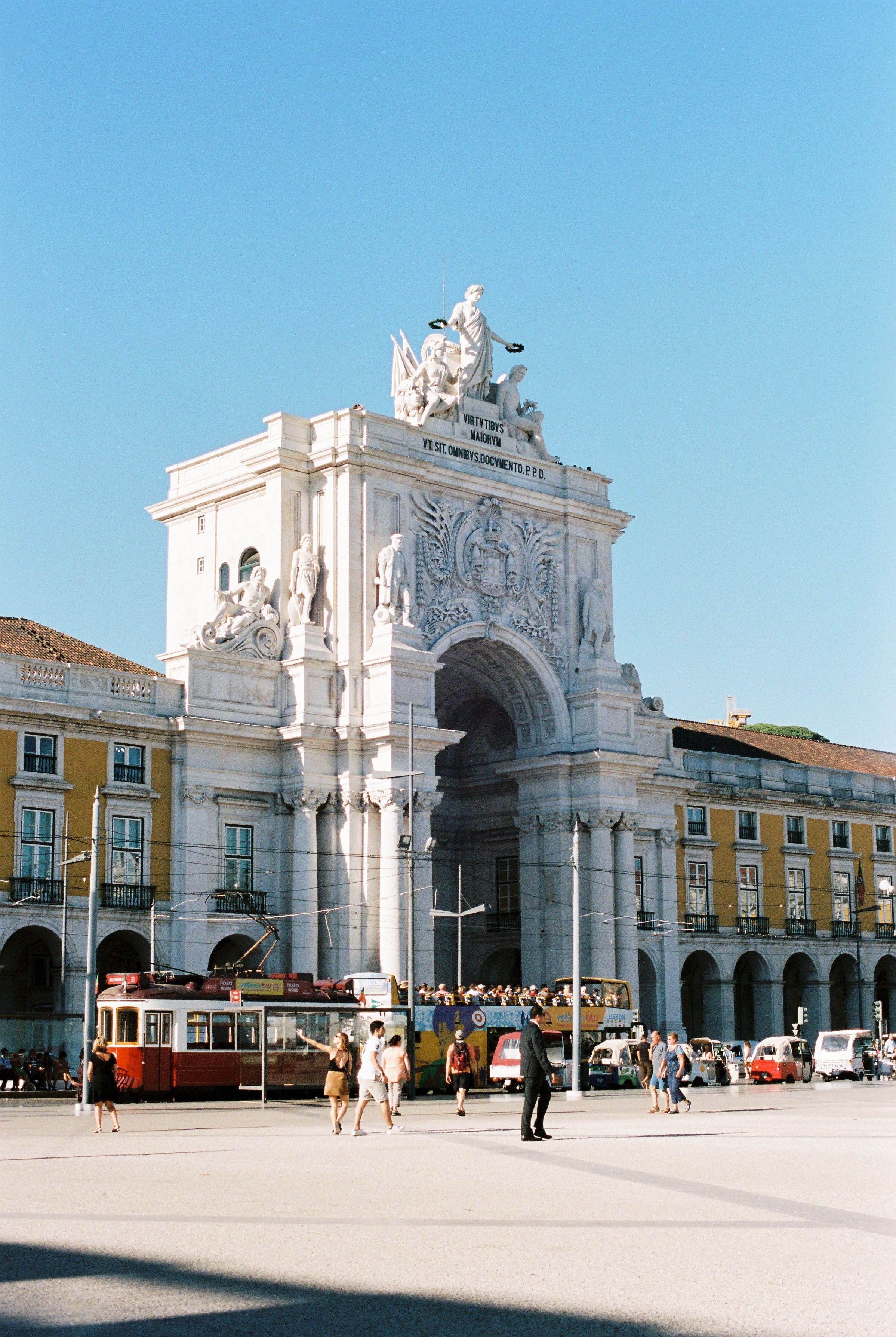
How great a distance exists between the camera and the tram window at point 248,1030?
44.6 metres

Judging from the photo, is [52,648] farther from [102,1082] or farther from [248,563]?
[102,1082]

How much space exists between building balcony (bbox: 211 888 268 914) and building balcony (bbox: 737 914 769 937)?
2745 cm

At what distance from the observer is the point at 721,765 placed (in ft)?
257

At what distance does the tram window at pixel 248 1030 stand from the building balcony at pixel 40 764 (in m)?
11.5

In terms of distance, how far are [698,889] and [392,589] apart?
23356mm

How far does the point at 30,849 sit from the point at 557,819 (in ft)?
68.0

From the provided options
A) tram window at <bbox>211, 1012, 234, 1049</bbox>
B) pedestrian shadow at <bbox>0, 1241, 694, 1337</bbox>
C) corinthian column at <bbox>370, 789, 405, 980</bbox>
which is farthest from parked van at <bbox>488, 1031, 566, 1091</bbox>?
pedestrian shadow at <bbox>0, 1241, 694, 1337</bbox>

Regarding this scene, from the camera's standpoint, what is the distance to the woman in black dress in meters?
28.9

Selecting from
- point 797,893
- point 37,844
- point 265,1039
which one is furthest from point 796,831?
point 265,1039

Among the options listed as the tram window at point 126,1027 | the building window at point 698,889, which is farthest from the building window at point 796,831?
the tram window at point 126,1027

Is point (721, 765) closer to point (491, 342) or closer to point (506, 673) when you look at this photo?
point (506, 673)

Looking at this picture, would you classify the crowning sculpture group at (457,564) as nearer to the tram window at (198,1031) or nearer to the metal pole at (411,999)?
the metal pole at (411,999)

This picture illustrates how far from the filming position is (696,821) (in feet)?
249

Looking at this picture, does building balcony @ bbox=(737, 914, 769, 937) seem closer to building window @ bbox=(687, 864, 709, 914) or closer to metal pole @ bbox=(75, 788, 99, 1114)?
building window @ bbox=(687, 864, 709, 914)
